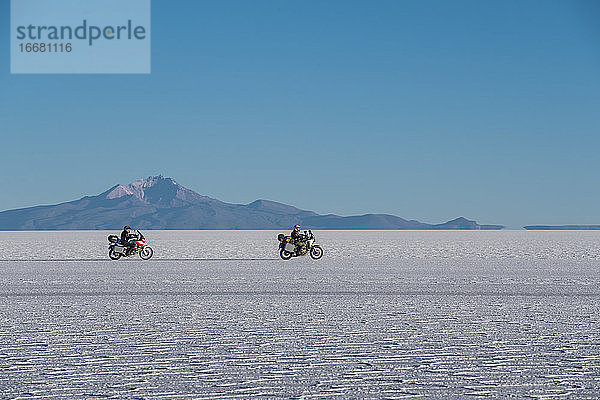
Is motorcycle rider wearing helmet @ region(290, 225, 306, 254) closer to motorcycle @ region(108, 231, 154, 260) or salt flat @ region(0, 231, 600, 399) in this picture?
motorcycle @ region(108, 231, 154, 260)

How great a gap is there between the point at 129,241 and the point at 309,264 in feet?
26.8

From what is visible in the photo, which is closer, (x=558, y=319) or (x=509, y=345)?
(x=509, y=345)

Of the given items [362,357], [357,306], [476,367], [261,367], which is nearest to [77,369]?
[261,367]

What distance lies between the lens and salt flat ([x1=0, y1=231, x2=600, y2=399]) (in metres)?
6.74

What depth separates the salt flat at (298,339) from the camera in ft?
22.1

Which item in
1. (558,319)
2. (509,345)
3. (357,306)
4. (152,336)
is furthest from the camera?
(357,306)

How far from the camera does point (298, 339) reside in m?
9.42

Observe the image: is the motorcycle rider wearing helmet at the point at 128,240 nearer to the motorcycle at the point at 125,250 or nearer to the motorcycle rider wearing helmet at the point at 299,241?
the motorcycle at the point at 125,250

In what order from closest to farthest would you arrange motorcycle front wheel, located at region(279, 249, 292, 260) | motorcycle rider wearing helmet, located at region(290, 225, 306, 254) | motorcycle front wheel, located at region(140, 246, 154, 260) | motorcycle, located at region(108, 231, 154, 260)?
motorcycle front wheel, located at region(279, 249, 292, 260) → motorcycle rider wearing helmet, located at region(290, 225, 306, 254) → motorcycle, located at region(108, 231, 154, 260) → motorcycle front wheel, located at region(140, 246, 154, 260)

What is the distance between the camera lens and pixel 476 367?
757cm

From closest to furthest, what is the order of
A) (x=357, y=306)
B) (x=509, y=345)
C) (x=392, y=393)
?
(x=392, y=393)
(x=509, y=345)
(x=357, y=306)

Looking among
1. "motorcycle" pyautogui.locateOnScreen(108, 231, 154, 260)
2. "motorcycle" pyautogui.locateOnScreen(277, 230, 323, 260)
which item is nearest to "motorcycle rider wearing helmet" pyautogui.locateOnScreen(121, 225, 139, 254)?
"motorcycle" pyautogui.locateOnScreen(108, 231, 154, 260)

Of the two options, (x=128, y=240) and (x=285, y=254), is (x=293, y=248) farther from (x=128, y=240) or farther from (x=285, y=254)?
(x=128, y=240)

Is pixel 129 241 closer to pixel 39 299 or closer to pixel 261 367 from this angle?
pixel 39 299
